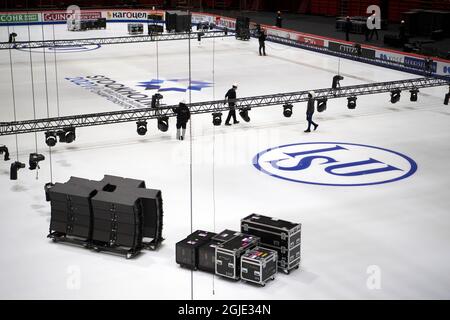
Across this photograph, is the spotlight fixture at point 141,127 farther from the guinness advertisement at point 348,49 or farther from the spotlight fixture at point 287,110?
the guinness advertisement at point 348,49

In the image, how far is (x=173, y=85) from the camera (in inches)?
1247

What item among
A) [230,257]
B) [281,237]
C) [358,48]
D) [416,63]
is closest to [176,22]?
[358,48]

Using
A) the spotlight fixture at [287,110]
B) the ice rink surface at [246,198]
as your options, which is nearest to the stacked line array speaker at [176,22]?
the ice rink surface at [246,198]

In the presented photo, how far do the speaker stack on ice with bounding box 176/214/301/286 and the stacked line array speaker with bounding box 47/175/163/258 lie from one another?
1025 millimetres

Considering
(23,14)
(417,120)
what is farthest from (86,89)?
(23,14)

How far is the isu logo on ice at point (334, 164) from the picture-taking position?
19.5m

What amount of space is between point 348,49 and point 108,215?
967 inches

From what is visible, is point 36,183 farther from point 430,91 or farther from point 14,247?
point 430,91

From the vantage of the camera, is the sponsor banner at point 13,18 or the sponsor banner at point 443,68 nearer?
the sponsor banner at point 443,68

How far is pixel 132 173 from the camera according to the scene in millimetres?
19781

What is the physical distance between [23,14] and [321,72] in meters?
24.3

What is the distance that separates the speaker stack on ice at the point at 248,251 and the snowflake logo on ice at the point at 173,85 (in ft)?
55.7

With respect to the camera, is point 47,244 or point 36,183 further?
point 36,183

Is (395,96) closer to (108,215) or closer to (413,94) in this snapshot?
(413,94)
